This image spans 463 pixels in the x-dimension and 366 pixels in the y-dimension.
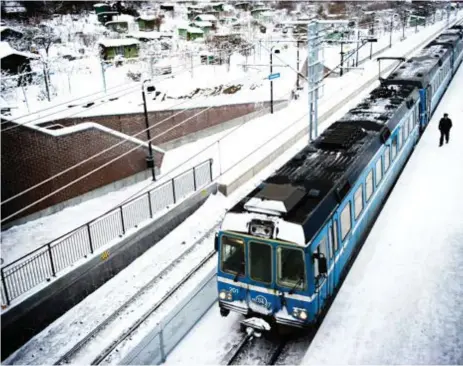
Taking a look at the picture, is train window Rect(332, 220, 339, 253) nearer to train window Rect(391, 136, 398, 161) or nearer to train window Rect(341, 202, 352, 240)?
train window Rect(341, 202, 352, 240)

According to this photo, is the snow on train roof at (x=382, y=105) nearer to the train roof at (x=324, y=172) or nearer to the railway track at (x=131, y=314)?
the train roof at (x=324, y=172)

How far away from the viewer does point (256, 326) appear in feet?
32.7

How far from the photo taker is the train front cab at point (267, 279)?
9469 mm

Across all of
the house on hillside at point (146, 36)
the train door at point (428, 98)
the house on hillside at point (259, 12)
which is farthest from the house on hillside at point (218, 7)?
the train door at point (428, 98)

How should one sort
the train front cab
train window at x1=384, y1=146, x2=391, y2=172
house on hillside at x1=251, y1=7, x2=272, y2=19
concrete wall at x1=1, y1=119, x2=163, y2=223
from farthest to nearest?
house on hillside at x1=251, y1=7, x2=272, y2=19 → concrete wall at x1=1, y1=119, x2=163, y2=223 → train window at x1=384, y1=146, x2=391, y2=172 → the train front cab

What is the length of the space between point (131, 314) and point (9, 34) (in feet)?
125

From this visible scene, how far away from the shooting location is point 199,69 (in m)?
37.5

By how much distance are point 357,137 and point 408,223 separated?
11.0 feet

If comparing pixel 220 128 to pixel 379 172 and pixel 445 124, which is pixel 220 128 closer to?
pixel 445 124

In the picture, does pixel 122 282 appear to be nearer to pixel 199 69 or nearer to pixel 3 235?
pixel 3 235

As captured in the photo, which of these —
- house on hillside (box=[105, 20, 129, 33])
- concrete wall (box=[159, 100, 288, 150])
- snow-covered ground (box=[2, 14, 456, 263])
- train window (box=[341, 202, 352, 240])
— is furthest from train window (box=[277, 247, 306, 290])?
house on hillside (box=[105, 20, 129, 33])

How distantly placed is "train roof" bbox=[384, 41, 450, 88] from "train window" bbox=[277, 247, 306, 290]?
1424 centimetres

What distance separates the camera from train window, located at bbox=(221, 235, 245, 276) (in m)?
9.96

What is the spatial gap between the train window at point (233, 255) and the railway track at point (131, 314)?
12.5ft
